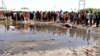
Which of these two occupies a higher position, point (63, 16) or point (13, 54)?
point (13, 54)

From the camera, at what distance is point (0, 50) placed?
1617 centimetres

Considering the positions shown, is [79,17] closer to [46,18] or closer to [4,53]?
[46,18]

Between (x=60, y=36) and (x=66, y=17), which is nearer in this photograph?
(x=60, y=36)

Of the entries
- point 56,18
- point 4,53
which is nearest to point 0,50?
point 4,53

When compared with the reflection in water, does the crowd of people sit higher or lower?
lower

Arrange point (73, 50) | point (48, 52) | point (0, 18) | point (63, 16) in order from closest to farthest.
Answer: point (48, 52) → point (73, 50) → point (63, 16) → point (0, 18)

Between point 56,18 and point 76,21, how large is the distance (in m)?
5.10

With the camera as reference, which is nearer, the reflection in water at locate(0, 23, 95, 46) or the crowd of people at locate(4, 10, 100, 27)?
the reflection in water at locate(0, 23, 95, 46)

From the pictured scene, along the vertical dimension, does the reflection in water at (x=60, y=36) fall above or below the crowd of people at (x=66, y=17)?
above

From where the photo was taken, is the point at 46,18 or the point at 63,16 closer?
the point at 63,16

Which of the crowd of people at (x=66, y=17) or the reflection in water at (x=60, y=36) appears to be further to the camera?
Result: the crowd of people at (x=66, y=17)

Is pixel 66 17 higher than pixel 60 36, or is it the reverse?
pixel 60 36

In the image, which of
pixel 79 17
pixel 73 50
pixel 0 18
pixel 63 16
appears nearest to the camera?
pixel 73 50

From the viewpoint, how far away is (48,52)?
52.6 ft
